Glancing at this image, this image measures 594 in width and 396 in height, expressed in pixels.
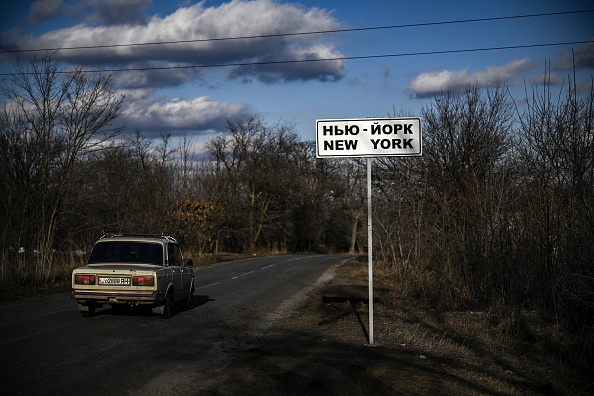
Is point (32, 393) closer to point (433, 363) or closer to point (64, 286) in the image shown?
point (433, 363)

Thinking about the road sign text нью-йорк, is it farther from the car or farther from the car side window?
the car side window

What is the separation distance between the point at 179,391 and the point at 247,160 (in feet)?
174

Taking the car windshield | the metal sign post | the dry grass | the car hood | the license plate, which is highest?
the metal sign post

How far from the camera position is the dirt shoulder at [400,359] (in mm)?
6344

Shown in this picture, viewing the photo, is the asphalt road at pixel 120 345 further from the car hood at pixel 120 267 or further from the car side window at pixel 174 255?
the car side window at pixel 174 255

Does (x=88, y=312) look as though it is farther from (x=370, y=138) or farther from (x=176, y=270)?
(x=370, y=138)

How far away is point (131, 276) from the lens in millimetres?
10766

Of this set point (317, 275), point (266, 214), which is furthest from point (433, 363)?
point (266, 214)

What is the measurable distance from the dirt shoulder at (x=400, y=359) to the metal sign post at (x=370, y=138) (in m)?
1.03

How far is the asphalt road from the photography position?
6.33 m

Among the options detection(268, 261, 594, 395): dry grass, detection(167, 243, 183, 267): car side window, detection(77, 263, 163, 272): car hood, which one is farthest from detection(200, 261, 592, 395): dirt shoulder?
detection(167, 243, 183, 267): car side window

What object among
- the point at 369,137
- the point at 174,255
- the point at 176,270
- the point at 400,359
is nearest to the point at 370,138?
the point at 369,137

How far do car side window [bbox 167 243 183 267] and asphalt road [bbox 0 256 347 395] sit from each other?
1163 millimetres

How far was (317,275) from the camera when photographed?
25375 millimetres
